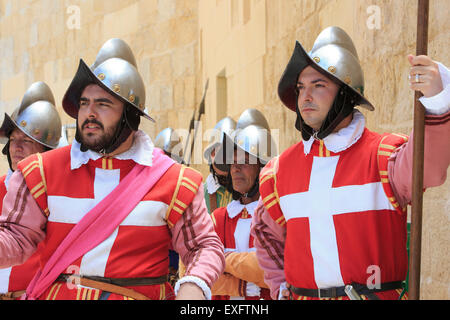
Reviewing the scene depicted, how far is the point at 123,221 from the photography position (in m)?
2.67

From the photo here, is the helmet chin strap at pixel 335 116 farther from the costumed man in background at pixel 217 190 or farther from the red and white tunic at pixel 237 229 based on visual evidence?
the costumed man in background at pixel 217 190

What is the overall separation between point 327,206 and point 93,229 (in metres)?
0.97

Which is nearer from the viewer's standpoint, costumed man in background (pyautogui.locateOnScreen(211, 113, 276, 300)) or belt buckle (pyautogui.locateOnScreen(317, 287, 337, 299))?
belt buckle (pyautogui.locateOnScreen(317, 287, 337, 299))

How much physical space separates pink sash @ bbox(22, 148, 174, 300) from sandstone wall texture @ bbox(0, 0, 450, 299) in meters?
1.60

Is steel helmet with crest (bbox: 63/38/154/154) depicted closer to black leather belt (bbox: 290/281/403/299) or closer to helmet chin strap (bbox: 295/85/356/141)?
helmet chin strap (bbox: 295/85/356/141)

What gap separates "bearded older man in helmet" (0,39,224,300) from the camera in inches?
103

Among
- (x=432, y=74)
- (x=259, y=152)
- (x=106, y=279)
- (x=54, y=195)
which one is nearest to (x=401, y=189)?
(x=432, y=74)

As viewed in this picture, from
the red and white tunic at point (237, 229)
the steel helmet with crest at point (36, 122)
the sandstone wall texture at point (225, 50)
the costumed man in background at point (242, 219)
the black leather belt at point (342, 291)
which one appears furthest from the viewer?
the steel helmet with crest at point (36, 122)

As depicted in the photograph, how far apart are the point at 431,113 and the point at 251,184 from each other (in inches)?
91.1

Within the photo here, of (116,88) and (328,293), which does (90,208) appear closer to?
(116,88)

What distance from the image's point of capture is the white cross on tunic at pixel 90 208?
262 cm

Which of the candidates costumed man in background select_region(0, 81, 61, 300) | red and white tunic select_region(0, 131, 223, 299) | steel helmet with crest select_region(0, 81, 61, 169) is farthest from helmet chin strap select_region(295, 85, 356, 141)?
steel helmet with crest select_region(0, 81, 61, 169)

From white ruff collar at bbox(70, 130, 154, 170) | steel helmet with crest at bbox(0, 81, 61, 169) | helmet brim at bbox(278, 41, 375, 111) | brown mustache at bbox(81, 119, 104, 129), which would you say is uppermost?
steel helmet with crest at bbox(0, 81, 61, 169)

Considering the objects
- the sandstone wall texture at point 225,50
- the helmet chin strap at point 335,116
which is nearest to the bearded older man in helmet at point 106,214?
the helmet chin strap at point 335,116
